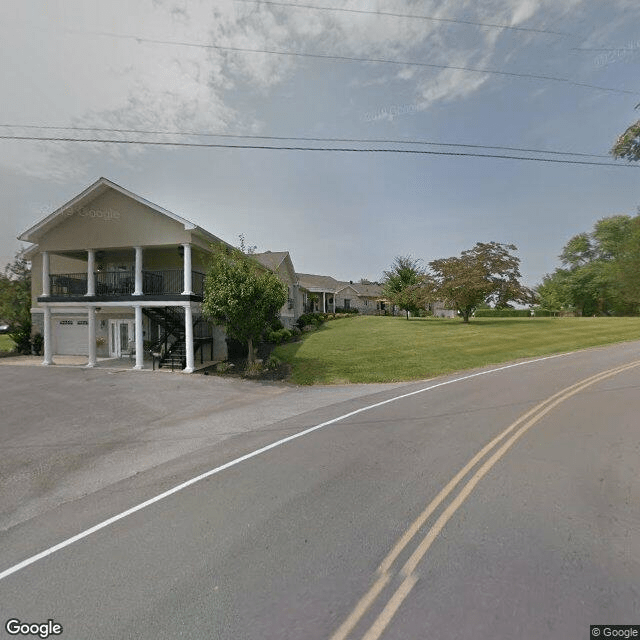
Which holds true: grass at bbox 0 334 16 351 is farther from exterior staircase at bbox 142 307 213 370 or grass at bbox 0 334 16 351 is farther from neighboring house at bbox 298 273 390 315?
neighboring house at bbox 298 273 390 315

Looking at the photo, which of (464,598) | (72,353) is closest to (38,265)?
(72,353)

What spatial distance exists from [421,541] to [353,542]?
0.73 m

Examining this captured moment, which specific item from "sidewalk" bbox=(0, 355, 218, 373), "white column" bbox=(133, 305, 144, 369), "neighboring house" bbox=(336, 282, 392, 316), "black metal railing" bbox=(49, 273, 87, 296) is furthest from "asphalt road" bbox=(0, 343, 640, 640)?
"neighboring house" bbox=(336, 282, 392, 316)

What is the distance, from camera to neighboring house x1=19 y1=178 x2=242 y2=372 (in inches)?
685

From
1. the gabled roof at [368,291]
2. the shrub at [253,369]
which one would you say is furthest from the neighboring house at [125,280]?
the gabled roof at [368,291]

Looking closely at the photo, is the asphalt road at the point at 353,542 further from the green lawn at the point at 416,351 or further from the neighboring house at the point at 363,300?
the neighboring house at the point at 363,300

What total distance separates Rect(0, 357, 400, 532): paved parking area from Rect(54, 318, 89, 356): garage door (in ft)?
21.8

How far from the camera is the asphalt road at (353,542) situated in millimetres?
2770

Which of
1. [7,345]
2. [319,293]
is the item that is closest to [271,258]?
[319,293]

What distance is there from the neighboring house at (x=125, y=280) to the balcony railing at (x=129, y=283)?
0.18ft

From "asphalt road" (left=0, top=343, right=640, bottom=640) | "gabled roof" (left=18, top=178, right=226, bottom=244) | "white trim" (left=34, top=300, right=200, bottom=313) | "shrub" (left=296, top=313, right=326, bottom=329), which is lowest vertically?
"asphalt road" (left=0, top=343, right=640, bottom=640)

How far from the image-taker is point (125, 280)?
20.4 meters

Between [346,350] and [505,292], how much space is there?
2300 cm

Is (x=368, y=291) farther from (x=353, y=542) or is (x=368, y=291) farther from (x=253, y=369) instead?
(x=353, y=542)
